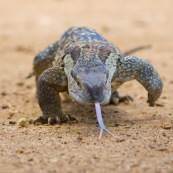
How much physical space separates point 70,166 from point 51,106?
7.71 ft

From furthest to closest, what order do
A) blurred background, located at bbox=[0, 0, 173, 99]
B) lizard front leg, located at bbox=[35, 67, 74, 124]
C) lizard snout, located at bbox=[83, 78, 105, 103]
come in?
blurred background, located at bbox=[0, 0, 173, 99]
lizard front leg, located at bbox=[35, 67, 74, 124]
lizard snout, located at bbox=[83, 78, 105, 103]

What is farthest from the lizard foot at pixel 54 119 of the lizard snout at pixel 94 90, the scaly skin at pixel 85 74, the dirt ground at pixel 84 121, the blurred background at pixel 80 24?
the blurred background at pixel 80 24

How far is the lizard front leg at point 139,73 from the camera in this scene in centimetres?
699

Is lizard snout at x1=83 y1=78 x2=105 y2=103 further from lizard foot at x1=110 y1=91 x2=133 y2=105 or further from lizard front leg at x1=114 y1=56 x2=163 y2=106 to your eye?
lizard foot at x1=110 y1=91 x2=133 y2=105

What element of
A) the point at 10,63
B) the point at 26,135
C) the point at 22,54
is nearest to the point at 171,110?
the point at 26,135

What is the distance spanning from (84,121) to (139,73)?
1032 millimetres

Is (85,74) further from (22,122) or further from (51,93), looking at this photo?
(22,122)

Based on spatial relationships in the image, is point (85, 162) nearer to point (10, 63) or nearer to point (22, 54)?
point (10, 63)

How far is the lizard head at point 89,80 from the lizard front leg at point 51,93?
202mm

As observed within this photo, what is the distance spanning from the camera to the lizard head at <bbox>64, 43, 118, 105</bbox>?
19.1 feet

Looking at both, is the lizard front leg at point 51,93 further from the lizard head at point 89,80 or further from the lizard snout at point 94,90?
the lizard snout at point 94,90

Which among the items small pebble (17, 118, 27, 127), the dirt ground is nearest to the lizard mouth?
the dirt ground

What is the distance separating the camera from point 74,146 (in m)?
5.55

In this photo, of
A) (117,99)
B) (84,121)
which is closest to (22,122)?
(84,121)
